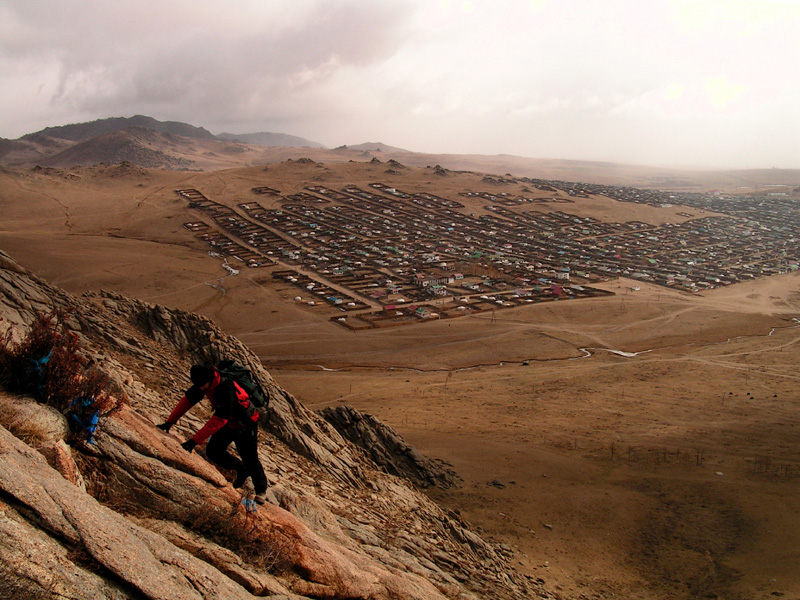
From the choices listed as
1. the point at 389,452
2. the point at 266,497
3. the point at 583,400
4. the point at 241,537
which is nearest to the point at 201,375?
the point at 241,537

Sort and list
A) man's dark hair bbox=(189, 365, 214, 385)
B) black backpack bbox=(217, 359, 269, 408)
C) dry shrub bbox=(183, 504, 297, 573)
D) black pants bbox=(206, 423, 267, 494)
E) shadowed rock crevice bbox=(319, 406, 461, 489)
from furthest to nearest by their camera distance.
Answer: shadowed rock crevice bbox=(319, 406, 461, 489), black pants bbox=(206, 423, 267, 494), black backpack bbox=(217, 359, 269, 408), man's dark hair bbox=(189, 365, 214, 385), dry shrub bbox=(183, 504, 297, 573)

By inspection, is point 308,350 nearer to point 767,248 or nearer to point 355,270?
point 355,270

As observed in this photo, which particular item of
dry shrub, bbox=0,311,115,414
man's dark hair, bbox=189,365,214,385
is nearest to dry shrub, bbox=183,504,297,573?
man's dark hair, bbox=189,365,214,385

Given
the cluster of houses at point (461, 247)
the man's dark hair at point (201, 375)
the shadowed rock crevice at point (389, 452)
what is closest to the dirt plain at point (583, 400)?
the shadowed rock crevice at point (389, 452)

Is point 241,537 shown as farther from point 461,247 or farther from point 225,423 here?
point 461,247

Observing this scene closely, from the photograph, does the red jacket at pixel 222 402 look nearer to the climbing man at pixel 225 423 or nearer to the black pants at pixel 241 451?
the climbing man at pixel 225 423

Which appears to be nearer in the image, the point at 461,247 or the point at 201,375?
A: the point at 201,375

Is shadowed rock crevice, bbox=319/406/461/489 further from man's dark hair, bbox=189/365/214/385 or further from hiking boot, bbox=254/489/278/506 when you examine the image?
man's dark hair, bbox=189/365/214/385
